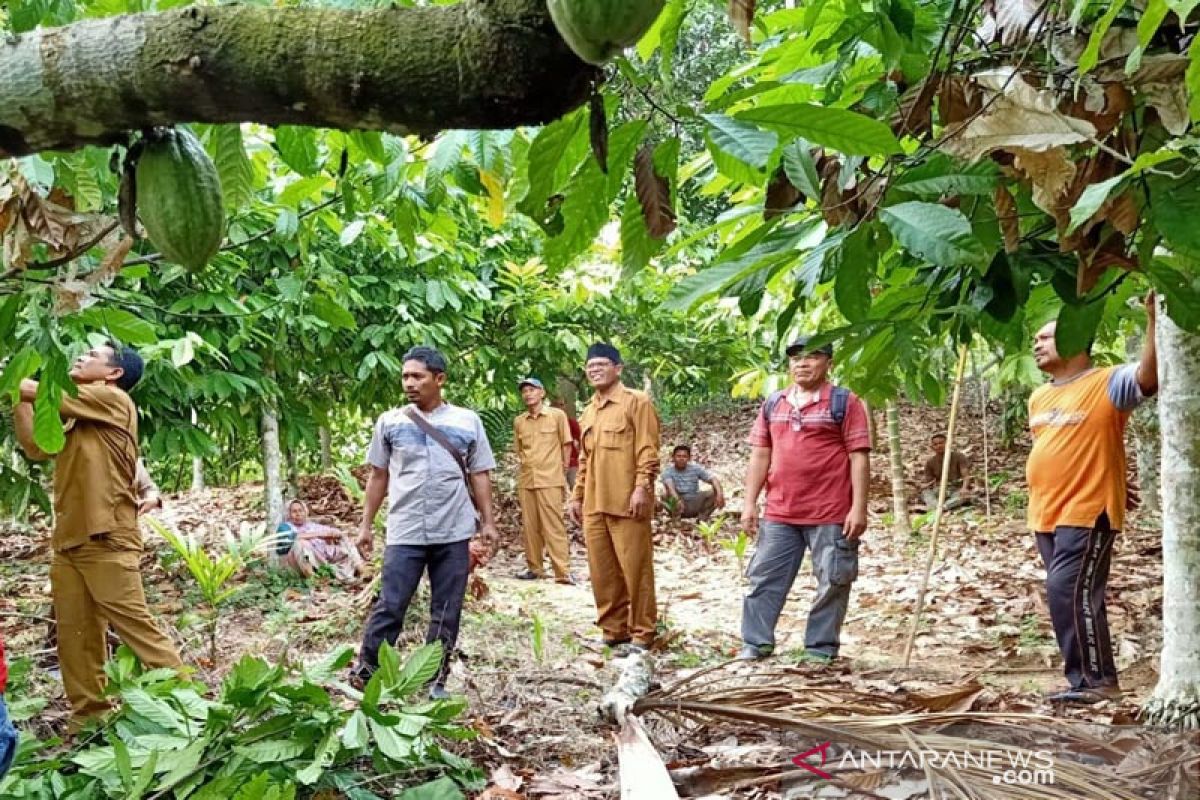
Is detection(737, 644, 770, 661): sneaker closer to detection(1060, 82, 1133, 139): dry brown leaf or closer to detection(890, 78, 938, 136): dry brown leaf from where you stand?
detection(890, 78, 938, 136): dry brown leaf

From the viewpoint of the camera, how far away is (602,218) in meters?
1.20

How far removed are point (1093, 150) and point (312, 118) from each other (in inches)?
47.6

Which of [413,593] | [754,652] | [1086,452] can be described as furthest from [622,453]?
[1086,452]

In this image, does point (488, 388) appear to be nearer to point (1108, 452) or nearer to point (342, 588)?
point (342, 588)

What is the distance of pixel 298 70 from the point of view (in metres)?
0.70

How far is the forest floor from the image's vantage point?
97.4 inches

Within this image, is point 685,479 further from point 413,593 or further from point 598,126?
point 598,126

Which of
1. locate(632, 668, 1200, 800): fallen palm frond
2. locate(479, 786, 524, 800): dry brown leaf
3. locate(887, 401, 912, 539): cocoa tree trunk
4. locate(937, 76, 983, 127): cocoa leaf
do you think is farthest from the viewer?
locate(887, 401, 912, 539): cocoa tree trunk

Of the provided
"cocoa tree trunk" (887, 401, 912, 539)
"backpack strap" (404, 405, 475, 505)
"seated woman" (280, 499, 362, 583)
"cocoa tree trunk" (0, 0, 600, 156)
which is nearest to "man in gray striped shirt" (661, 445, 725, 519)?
"cocoa tree trunk" (887, 401, 912, 539)

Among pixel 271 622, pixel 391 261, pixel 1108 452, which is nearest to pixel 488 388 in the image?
pixel 391 261

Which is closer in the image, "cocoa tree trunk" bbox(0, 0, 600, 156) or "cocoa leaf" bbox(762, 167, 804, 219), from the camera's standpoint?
"cocoa tree trunk" bbox(0, 0, 600, 156)

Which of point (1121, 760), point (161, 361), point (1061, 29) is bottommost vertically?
point (1121, 760)

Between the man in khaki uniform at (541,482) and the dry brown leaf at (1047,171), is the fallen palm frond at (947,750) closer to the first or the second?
the dry brown leaf at (1047,171)

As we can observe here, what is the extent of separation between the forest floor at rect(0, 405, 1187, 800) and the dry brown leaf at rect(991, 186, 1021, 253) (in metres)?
1.01
